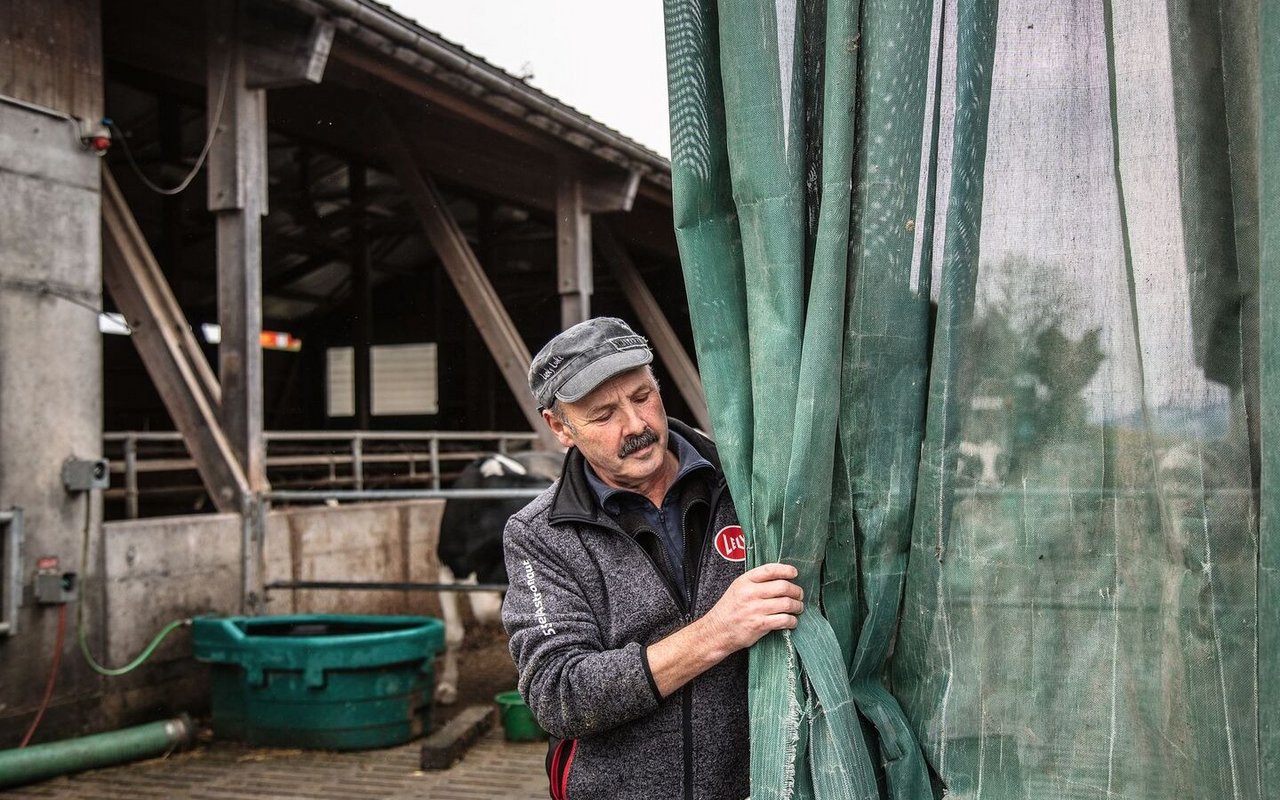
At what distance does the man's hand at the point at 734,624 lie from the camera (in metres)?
1.40

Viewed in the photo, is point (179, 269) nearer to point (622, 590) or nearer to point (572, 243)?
point (572, 243)

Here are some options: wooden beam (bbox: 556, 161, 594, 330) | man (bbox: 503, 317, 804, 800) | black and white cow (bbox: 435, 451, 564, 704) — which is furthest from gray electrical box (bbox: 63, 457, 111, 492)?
wooden beam (bbox: 556, 161, 594, 330)

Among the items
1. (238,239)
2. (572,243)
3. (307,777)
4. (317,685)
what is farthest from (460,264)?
(307,777)

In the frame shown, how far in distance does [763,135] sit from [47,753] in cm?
478

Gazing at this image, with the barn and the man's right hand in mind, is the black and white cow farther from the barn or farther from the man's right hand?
the man's right hand

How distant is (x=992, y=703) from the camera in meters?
1.28

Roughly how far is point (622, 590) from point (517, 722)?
13.3 feet

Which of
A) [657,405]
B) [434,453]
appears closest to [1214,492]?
[657,405]

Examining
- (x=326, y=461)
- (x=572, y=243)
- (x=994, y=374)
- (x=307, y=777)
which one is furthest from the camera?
(x=572, y=243)

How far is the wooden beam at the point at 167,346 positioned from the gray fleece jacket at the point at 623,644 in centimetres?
511

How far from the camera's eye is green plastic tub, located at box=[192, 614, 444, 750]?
5.54m

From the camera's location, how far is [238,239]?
6781 mm

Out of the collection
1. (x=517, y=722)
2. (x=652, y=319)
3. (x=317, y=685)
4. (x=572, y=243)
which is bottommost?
(x=517, y=722)

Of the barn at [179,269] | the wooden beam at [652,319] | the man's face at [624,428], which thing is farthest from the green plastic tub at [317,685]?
the wooden beam at [652,319]
